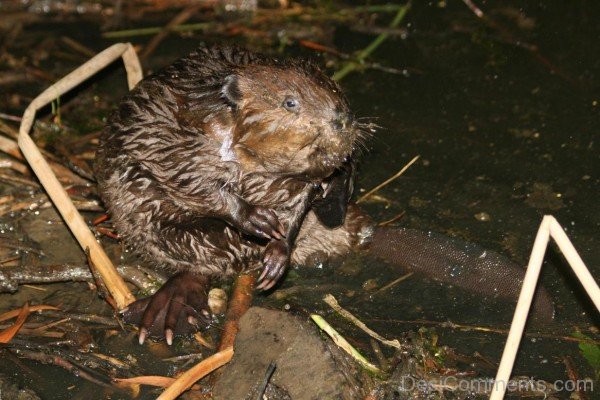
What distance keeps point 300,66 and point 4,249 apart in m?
1.65

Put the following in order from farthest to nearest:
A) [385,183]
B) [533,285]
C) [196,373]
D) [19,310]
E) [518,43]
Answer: [518,43]
[385,183]
[19,310]
[196,373]
[533,285]

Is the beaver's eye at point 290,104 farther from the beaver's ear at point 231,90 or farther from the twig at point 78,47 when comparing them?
the twig at point 78,47

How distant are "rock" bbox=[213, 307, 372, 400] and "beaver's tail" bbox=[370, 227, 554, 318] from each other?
0.60m

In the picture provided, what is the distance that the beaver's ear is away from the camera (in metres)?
3.06

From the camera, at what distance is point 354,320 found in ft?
11.1

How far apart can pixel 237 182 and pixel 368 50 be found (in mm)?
2063

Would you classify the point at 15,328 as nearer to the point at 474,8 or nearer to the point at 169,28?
the point at 169,28

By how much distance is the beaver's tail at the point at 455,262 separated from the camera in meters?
3.30

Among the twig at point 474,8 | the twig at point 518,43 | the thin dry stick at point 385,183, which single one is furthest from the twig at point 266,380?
the twig at point 474,8

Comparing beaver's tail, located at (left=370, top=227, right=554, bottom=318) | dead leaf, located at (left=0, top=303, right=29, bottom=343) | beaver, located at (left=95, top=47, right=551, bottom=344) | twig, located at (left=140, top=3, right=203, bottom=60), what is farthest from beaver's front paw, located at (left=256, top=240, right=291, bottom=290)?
twig, located at (left=140, top=3, right=203, bottom=60)

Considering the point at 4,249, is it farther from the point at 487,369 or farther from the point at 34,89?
the point at 487,369

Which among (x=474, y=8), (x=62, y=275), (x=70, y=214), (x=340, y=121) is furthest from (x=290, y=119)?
(x=474, y=8)

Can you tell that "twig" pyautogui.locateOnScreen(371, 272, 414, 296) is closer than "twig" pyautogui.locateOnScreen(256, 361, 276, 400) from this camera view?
No

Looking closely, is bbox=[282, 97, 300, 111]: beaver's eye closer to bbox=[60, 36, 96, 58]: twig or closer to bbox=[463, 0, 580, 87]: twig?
bbox=[463, 0, 580, 87]: twig
